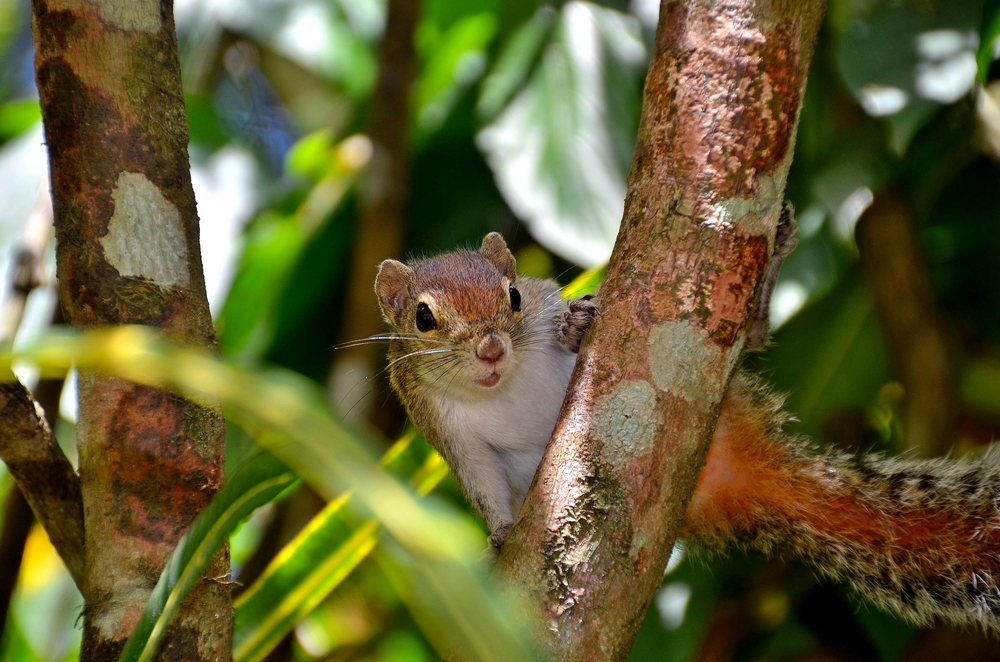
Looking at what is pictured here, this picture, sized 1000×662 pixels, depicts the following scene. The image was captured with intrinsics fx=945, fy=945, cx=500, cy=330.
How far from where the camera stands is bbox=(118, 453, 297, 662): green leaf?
1117 mm

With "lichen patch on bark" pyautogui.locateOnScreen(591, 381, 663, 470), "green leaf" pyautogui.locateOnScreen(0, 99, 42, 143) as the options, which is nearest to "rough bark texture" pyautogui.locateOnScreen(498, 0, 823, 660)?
"lichen patch on bark" pyautogui.locateOnScreen(591, 381, 663, 470)

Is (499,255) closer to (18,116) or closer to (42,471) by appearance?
(42,471)

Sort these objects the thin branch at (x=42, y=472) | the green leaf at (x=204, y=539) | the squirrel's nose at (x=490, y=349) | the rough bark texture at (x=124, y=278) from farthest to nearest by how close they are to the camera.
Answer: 1. the squirrel's nose at (x=490, y=349)
2. the thin branch at (x=42, y=472)
3. the rough bark texture at (x=124, y=278)
4. the green leaf at (x=204, y=539)

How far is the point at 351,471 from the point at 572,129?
2.03 meters

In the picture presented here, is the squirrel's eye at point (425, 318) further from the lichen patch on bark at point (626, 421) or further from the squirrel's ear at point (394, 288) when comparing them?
the lichen patch on bark at point (626, 421)

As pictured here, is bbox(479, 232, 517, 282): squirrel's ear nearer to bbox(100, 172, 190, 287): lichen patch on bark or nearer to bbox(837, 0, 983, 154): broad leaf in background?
bbox(837, 0, 983, 154): broad leaf in background

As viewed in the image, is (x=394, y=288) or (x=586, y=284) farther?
(x=394, y=288)

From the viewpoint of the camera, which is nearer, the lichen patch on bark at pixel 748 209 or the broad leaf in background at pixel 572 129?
the lichen patch on bark at pixel 748 209

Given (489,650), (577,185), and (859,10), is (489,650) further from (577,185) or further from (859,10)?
(859,10)

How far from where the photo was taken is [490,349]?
1.93 meters

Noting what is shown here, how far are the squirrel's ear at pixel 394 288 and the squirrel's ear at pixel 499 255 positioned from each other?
21 centimetres

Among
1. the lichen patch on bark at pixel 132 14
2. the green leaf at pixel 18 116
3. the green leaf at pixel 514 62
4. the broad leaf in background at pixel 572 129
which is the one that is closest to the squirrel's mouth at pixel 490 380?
the broad leaf in background at pixel 572 129

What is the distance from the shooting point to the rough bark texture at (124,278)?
4.43 feet

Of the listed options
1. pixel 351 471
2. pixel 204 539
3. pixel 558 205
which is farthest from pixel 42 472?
pixel 558 205
